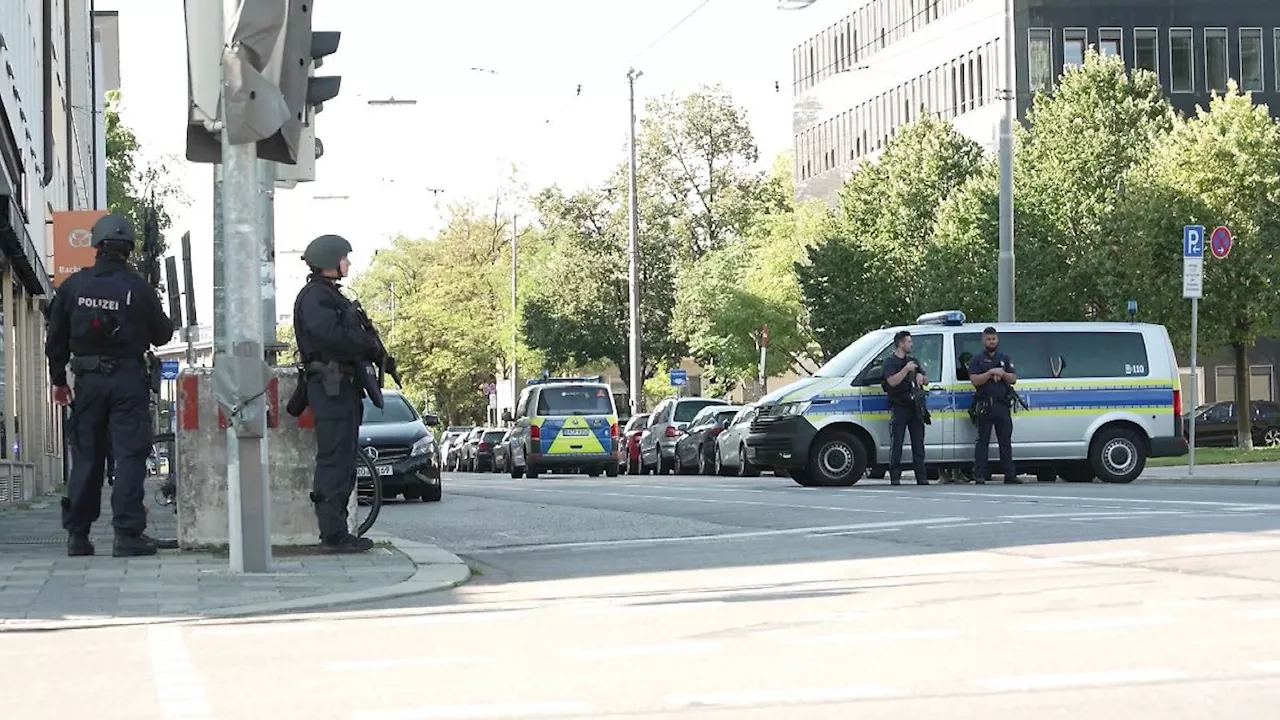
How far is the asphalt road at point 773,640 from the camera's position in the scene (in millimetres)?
6941

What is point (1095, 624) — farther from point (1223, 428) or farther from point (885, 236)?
point (885, 236)

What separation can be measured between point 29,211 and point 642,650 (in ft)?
75.7

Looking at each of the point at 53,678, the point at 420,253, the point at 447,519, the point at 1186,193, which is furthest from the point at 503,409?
the point at 53,678

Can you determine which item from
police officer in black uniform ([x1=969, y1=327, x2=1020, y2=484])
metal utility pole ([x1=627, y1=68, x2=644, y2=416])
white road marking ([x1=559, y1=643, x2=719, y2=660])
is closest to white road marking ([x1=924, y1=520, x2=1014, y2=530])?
white road marking ([x1=559, y1=643, x2=719, y2=660])

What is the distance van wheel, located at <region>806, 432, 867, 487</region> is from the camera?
2677cm

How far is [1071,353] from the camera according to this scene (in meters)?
27.3

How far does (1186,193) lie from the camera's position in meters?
52.1

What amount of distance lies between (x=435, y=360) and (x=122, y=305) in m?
95.7

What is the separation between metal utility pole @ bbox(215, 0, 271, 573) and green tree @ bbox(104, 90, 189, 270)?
75.0m

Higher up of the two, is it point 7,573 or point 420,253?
point 420,253

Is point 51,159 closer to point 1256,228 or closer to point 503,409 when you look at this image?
point 1256,228

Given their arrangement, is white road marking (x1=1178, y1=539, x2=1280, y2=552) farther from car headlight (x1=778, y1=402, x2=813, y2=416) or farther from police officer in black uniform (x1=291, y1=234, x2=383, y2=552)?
car headlight (x1=778, y1=402, x2=813, y2=416)

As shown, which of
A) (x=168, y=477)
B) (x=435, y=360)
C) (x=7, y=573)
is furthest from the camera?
(x=435, y=360)

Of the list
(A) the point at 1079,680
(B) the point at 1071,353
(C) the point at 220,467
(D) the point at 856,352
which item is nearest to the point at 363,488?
(C) the point at 220,467
